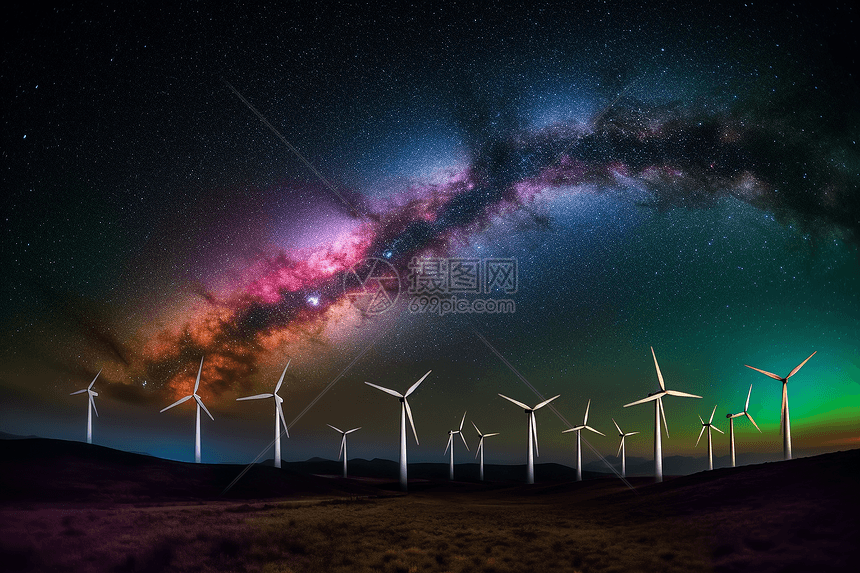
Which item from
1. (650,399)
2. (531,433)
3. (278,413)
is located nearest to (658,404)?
(650,399)

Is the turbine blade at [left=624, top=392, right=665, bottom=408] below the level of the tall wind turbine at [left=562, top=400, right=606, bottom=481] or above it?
above

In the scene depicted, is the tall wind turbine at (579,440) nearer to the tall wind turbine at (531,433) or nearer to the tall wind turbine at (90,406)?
the tall wind turbine at (531,433)

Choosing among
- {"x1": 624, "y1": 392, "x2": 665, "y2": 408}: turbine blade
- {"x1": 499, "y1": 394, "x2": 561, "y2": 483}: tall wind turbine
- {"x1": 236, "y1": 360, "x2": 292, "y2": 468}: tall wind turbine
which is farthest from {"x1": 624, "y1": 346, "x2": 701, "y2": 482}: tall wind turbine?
{"x1": 236, "y1": 360, "x2": 292, "y2": 468}: tall wind turbine

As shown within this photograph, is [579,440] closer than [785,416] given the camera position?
No

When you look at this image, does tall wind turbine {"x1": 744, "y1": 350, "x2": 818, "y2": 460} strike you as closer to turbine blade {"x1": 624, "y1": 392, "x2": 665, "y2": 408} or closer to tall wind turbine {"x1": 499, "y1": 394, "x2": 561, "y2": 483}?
turbine blade {"x1": 624, "y1": 392, "x2": 665, "y2": 408}

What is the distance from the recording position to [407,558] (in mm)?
33094

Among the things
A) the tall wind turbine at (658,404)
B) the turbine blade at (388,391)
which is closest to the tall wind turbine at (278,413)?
the turbine blade at (388,391)

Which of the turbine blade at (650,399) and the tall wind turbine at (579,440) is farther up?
the turbine blade at (650,399)

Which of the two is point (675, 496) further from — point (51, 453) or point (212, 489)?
point (51, 453)

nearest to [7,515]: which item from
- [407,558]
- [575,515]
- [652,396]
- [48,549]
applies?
[48,549]

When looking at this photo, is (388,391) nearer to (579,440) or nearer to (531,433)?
(531,433)

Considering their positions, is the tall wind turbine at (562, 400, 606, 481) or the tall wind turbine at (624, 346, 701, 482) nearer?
the tall wind turbine at (624, 346, 701, 482)

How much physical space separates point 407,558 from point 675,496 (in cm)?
3566

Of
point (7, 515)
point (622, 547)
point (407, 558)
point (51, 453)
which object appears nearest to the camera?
point (407, 558)
